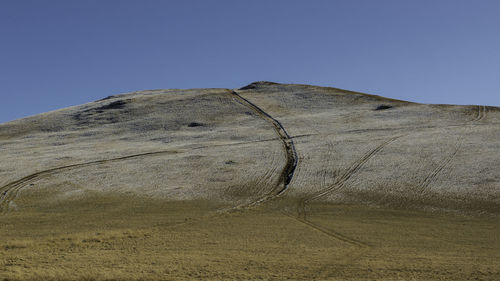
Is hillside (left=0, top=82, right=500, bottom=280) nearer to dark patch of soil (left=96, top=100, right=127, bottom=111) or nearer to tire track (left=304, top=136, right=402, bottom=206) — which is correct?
tire track (left=304, top=136, right=402, bottom=206)

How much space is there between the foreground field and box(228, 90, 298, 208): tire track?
89.3 inches

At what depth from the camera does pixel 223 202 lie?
28578 mm

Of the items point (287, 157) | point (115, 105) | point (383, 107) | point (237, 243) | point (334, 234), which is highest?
point (115, 105)

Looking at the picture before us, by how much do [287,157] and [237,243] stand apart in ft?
59.5

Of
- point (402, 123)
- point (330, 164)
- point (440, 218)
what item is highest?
point (402, 123)

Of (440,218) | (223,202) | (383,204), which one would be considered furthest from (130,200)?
(440,218)

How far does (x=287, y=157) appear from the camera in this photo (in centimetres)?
3816


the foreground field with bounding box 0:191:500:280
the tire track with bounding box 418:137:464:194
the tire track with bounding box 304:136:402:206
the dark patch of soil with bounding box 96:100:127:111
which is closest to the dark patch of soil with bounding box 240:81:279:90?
the dark patch of soil with bounding box 96:100:127:111

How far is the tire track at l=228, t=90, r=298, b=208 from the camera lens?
1191 inches

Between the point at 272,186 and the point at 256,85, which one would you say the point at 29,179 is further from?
the point at 256,85

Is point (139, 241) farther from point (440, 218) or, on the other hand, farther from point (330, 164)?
point (330, 164)

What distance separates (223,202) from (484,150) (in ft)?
69.8

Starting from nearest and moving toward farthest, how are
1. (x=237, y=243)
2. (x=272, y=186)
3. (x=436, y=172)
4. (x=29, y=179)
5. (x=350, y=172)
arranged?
(x=237, y=243), (x=272, y=186), (x=436, y=172), (x=29, y=179), (x=350, y=172)

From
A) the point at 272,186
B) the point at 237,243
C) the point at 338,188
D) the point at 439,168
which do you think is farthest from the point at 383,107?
the point at 237,243
